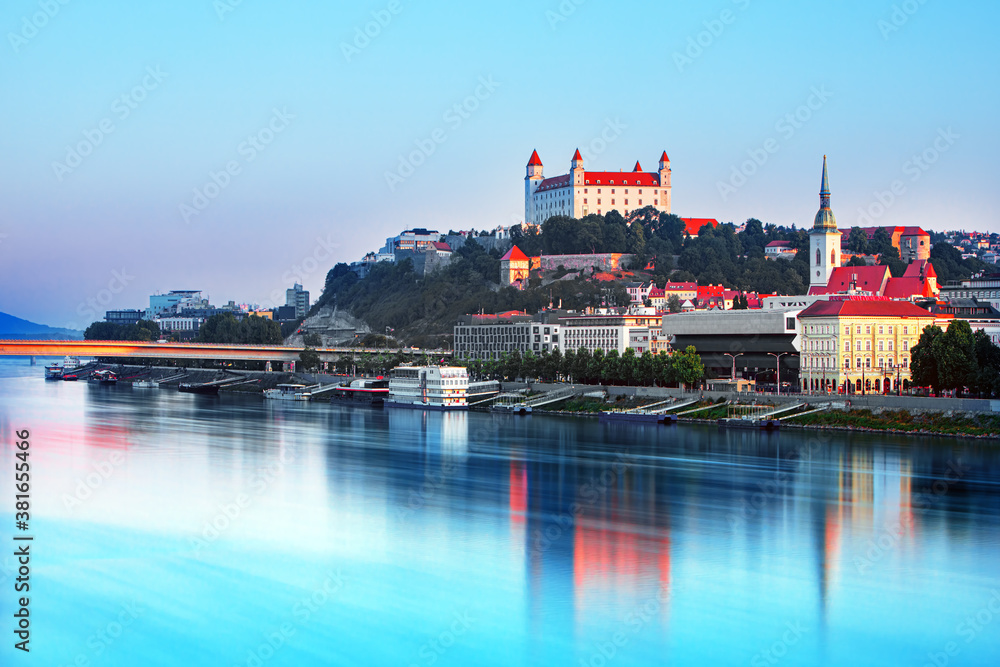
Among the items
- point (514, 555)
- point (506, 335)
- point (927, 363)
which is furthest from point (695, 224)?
point (514, 555)

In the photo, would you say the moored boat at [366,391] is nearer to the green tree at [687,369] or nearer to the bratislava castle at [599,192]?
the green tree at [687,369]

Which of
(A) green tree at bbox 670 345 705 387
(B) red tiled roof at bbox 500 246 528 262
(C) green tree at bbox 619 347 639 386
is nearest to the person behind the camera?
(A) green tree at bbox 670 345 705 387

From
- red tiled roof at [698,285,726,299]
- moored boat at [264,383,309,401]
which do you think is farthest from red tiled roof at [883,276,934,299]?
moored boat at [264,383,309,401]

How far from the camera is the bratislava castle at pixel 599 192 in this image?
11788 centimetres

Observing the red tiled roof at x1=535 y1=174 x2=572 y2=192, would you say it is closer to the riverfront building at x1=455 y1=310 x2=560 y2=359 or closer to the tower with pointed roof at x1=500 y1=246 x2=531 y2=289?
the tower with pointed roof at x1=500 y1=246 x2=531 y2=289

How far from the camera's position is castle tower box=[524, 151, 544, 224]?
412 ft

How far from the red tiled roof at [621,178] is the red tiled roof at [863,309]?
203 feet

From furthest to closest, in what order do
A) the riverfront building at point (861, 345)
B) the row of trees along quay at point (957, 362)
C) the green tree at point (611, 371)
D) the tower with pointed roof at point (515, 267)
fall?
1. the tower with pointed roof at point (515, 267)
2. the green tree at point (611, 371)
3. the riverfront building at point (861, 345)
4. the row of trees along quay at point (957, 362)

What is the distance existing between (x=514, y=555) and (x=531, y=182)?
10334 centimetres

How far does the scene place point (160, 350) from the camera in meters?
85.2

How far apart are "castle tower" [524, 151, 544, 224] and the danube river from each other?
83.6 meters

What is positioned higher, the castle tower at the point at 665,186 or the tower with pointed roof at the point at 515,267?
the castle tower at the point at 665,186

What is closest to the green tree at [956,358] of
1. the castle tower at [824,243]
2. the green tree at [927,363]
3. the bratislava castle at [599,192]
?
the green tree at [927,363]

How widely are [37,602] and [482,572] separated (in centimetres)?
913
